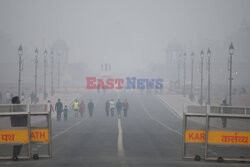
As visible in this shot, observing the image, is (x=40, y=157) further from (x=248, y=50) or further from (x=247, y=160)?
(x=248, y=50)

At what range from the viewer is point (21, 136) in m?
16.8

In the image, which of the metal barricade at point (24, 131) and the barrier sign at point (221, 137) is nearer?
the metal barricade at point (24, 131)

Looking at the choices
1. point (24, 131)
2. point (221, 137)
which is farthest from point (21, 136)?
point (221, 137)

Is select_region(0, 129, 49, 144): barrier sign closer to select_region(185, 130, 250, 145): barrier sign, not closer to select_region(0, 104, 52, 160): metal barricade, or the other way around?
select_region(0, 104, 52, 160): metal barricade

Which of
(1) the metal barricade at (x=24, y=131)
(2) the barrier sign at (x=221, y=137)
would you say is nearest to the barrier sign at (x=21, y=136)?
(1) the metal barricade at (x=24, y=131)

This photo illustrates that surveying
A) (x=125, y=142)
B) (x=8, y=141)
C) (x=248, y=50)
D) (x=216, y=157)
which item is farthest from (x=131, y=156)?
(x=248, y=50)

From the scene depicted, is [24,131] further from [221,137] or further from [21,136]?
[221,137]

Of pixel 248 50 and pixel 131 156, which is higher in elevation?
pixel 248 50

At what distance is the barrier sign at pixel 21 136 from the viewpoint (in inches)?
658

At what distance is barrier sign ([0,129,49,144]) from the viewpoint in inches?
658

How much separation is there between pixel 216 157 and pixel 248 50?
508 feet

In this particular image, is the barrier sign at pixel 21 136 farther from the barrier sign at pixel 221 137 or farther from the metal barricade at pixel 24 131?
the barrier sign at pixel 221 137

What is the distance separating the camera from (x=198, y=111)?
661 inches

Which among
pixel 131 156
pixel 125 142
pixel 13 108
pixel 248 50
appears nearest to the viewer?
pixel 13 108
